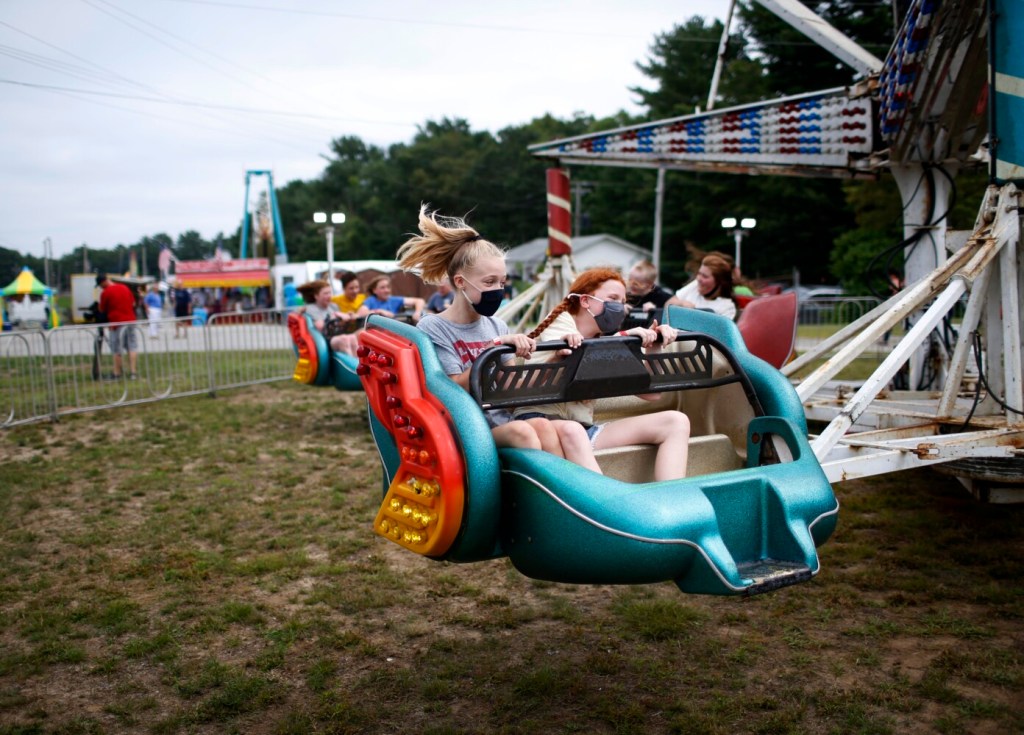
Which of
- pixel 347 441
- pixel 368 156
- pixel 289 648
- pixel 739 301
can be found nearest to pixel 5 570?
pixel 289 648

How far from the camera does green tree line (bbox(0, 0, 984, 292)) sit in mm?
28844

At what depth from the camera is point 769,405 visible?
3352 millimetres

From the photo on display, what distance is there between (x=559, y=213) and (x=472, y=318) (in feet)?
20.3

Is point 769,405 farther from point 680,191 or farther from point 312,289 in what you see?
point 680,191

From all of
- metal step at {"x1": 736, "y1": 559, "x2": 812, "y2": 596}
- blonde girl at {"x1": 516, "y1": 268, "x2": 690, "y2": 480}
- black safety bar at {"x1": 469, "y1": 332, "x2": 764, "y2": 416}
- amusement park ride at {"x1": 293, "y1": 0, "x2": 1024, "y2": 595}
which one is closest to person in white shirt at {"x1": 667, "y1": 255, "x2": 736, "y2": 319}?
amusement park ride at {"x1": 293, "y1": 0, "x2": 1024, "y2": 595}

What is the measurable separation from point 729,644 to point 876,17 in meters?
31.5

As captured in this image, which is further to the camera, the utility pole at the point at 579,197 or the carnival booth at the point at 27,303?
the utility pole at the point at 579,197

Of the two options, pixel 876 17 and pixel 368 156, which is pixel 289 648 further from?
pixel 368 156

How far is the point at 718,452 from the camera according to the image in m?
3.50

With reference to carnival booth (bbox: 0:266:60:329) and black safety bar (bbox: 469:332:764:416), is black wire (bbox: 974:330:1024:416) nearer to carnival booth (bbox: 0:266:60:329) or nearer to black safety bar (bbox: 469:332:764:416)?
black safety bar (bbox: 469:332:764:416)

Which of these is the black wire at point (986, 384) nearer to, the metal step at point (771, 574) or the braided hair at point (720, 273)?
the braided hair at point (720, 273)

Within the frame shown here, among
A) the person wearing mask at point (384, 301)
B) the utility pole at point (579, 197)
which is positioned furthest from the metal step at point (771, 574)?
the utility pole at point (579, 197)

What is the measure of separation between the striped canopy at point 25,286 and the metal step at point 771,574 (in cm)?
3403

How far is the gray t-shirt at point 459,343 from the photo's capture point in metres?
3.17
